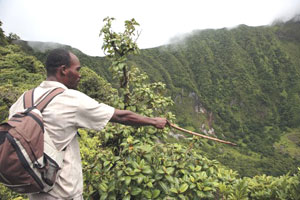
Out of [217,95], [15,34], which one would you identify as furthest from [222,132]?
[15,34]

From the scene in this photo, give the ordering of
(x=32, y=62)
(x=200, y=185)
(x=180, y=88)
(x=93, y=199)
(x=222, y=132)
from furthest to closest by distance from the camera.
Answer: (x=180, y=88)
(x=222, y=132)
(x=32, y=62)
(x=93, y=199)
(x=200, y=185)

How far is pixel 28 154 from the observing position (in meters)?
1.59

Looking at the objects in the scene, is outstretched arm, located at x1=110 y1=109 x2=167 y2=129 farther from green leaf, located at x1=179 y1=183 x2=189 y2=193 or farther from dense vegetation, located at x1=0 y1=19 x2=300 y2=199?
green leaf, located at x1=179 y1=183 x2=189 y2=193

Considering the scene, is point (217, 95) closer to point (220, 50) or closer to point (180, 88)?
point (180, 88)

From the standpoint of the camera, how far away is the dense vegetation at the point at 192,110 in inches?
101

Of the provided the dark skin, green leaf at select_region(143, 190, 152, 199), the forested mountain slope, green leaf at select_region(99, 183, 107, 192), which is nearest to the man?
the dark skin

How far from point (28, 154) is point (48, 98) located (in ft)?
1.62

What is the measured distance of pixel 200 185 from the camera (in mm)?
2436

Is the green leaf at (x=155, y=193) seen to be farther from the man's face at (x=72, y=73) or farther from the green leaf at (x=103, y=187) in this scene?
the man's face at (x=72, y=73)

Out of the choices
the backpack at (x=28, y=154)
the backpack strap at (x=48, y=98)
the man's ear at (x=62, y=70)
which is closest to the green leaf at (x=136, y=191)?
the backpack at (x=28, y=154)

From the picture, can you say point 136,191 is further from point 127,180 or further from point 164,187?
point 164,187

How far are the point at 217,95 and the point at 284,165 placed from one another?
8017 cm

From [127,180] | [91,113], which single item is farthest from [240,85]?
[91,113]

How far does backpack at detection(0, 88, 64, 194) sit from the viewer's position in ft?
5.09
